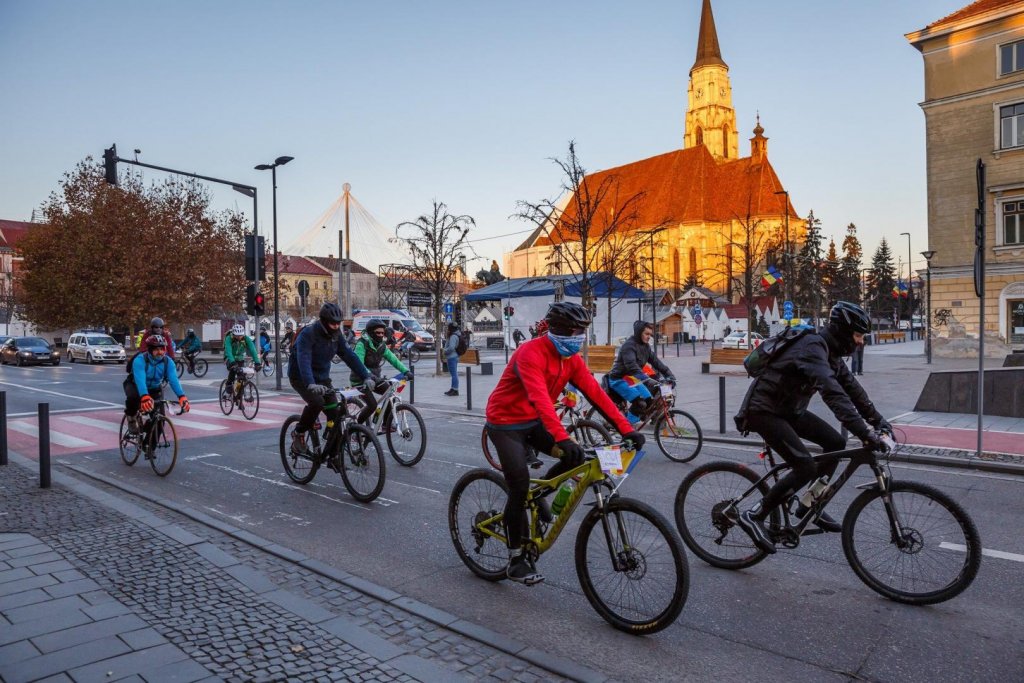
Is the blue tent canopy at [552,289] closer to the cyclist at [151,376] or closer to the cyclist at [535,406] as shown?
the cyclist at [151,376]

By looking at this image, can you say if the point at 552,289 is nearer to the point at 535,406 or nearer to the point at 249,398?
the point at 249,398

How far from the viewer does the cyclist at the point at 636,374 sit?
Result: 382 inches

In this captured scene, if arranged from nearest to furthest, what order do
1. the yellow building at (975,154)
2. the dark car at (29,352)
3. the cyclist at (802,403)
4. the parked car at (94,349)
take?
the cyclist at (802,403) < the yellow building at (975,154) < the dark car at (29,352) < the parked car at (94,349)

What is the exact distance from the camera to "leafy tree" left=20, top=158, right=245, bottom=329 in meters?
42.2

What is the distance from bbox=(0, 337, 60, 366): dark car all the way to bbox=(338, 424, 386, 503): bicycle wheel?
1409 inches

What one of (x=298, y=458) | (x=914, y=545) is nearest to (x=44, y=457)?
(x=298, y=458)

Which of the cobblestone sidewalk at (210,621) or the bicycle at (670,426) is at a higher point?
the bicycle at (670,426)

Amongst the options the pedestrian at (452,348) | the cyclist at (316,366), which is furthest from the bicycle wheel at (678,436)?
the pedestrian at (452,348)

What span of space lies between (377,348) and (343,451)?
11.3ft

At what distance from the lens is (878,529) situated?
4.52m

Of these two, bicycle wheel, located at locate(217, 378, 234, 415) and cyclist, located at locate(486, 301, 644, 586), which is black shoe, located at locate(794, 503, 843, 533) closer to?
cyclist, located at locate(486, 301, 644, 586)

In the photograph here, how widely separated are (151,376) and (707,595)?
7.06 m

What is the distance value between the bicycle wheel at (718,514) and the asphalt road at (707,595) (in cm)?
11

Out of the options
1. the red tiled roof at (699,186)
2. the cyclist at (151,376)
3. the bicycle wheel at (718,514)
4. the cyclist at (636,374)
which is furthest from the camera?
the red tiled roof at (699,186)
